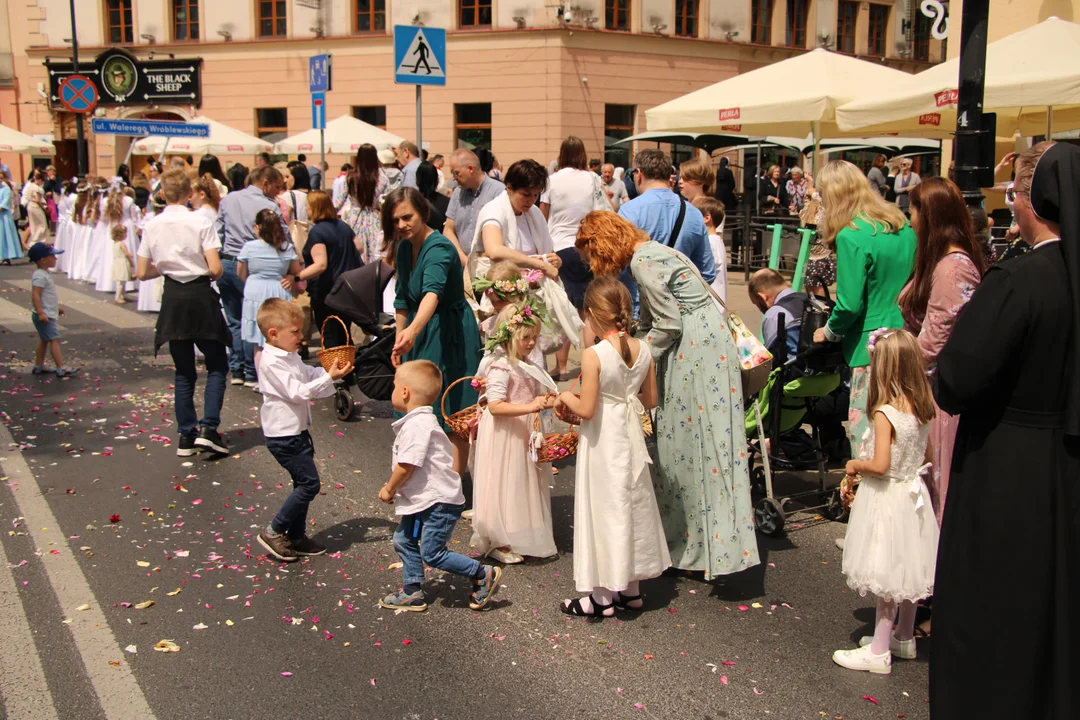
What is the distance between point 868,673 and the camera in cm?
436

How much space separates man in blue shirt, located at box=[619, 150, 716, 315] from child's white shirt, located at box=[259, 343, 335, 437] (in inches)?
88.6

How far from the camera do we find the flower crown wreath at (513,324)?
5.39 metres

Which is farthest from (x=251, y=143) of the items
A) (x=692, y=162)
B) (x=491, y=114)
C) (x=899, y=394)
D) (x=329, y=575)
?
(x=899, y=394)

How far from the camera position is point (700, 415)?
16.7 ft

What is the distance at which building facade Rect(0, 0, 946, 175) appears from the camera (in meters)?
30.5

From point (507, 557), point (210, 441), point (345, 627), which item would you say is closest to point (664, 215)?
point (507, 557)

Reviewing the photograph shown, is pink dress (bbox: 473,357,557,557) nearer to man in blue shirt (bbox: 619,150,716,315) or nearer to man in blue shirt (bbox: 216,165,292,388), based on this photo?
man in blue shirt (bbox: 619,150,716,315)

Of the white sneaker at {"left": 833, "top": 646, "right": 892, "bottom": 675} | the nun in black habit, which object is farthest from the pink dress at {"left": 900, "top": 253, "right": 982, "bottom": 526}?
the nun in black habit

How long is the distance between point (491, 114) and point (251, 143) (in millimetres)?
9336

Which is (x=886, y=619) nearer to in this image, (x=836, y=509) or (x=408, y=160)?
(x=836, y=509)

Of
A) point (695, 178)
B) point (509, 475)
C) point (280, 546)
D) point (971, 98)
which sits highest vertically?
point (971, 98)

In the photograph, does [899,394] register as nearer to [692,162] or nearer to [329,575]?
[329,575]

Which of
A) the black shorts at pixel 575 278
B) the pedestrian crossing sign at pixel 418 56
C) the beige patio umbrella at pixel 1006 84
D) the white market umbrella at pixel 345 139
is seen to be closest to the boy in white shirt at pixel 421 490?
the black shorts at pixel 575 278

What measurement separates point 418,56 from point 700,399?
7.11 meters
